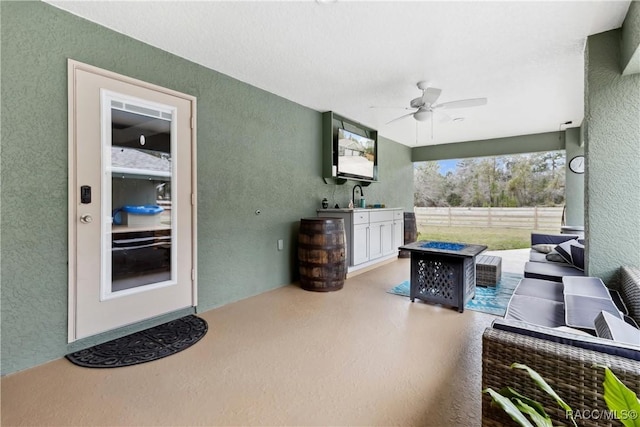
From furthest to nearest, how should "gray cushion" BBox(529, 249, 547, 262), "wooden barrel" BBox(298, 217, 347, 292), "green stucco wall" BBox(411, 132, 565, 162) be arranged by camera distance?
1. "green stucco wall" BBox(411, 132, 565, 162)
2. "wooden barrel" BBox(298, 217, 347, 292)
3. "gray cushion" BBox(529, 249, 547, 262)

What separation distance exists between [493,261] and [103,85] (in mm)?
4505

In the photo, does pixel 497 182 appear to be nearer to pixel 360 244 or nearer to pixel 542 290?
pixel 360 244

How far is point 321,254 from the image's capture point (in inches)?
137

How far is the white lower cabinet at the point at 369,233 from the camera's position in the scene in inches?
161

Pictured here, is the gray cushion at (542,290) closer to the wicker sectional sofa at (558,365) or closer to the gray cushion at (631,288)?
the gray cushion at (631,288)

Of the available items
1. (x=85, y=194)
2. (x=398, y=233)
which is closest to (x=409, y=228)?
(x=398, y=233)

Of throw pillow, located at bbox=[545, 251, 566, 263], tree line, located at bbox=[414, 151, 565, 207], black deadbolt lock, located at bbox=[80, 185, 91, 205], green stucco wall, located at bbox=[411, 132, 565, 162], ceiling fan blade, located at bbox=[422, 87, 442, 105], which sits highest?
green stucco wall, located at bbox=[411, 132, 565, 162]

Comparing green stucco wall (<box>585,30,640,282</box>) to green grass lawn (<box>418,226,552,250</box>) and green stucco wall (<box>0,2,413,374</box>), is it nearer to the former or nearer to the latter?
green stucco wall (<box>0,2,413,374</box>)

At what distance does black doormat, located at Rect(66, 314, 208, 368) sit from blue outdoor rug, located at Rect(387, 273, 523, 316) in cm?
220

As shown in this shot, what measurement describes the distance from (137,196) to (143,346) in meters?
1.16

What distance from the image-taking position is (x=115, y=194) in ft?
7.50

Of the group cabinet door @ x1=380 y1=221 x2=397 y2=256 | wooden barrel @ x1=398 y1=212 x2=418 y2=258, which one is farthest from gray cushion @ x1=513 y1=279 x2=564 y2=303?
wooden barrel @ x1=398 y1=212 x2=418 y2=258

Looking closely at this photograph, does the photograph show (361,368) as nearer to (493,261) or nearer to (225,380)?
(225,380)

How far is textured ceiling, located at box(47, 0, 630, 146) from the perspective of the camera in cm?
203
